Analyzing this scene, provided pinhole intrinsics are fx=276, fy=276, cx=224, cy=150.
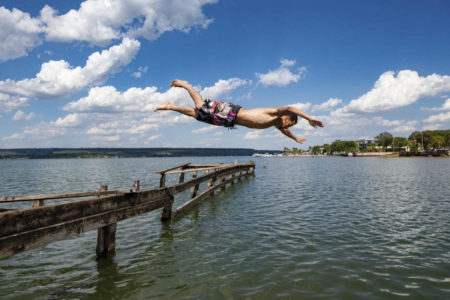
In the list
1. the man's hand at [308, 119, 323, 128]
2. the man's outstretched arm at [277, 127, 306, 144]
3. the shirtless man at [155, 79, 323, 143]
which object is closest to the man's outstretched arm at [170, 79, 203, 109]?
the shirtless man at [155, 79, 323, 143]

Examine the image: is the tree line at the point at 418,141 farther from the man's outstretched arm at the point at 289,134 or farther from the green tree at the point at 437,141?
the man's outstretched arm at the point at 289,134

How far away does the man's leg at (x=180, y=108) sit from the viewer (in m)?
5.33

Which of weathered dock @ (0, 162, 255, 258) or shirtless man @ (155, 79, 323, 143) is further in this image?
shirtless man @ (155, 79, 323, 143)

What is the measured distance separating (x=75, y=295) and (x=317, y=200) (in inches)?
621

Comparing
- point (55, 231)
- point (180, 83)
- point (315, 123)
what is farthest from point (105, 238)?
point (315, 123)

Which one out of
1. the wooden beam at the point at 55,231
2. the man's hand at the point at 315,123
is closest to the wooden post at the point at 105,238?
the wooden beam at the point at 55,231

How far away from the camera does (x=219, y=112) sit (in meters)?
5.12

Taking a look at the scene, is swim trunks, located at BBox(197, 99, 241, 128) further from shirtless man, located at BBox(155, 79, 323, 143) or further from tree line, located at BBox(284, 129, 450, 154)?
tree line, located at BBox(284, 129, 450, 154)

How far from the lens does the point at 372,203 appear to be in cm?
1694

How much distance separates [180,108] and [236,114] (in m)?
1.15

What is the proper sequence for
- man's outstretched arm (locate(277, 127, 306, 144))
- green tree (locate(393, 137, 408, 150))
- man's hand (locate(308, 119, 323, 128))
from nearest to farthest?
man's hand (locate(308, 119, 323, 128))
man's outstretched arm (locate(277, 127, 306, 144))
green tree (locate(393, 137, 408, 150))

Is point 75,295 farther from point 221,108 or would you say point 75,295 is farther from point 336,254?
point 336,254

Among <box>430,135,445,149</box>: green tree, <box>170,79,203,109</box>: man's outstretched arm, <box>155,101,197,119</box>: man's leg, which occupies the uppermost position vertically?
<box>430,135,445,149</box>: green tree

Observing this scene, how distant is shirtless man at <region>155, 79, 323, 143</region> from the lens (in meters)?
5.05
